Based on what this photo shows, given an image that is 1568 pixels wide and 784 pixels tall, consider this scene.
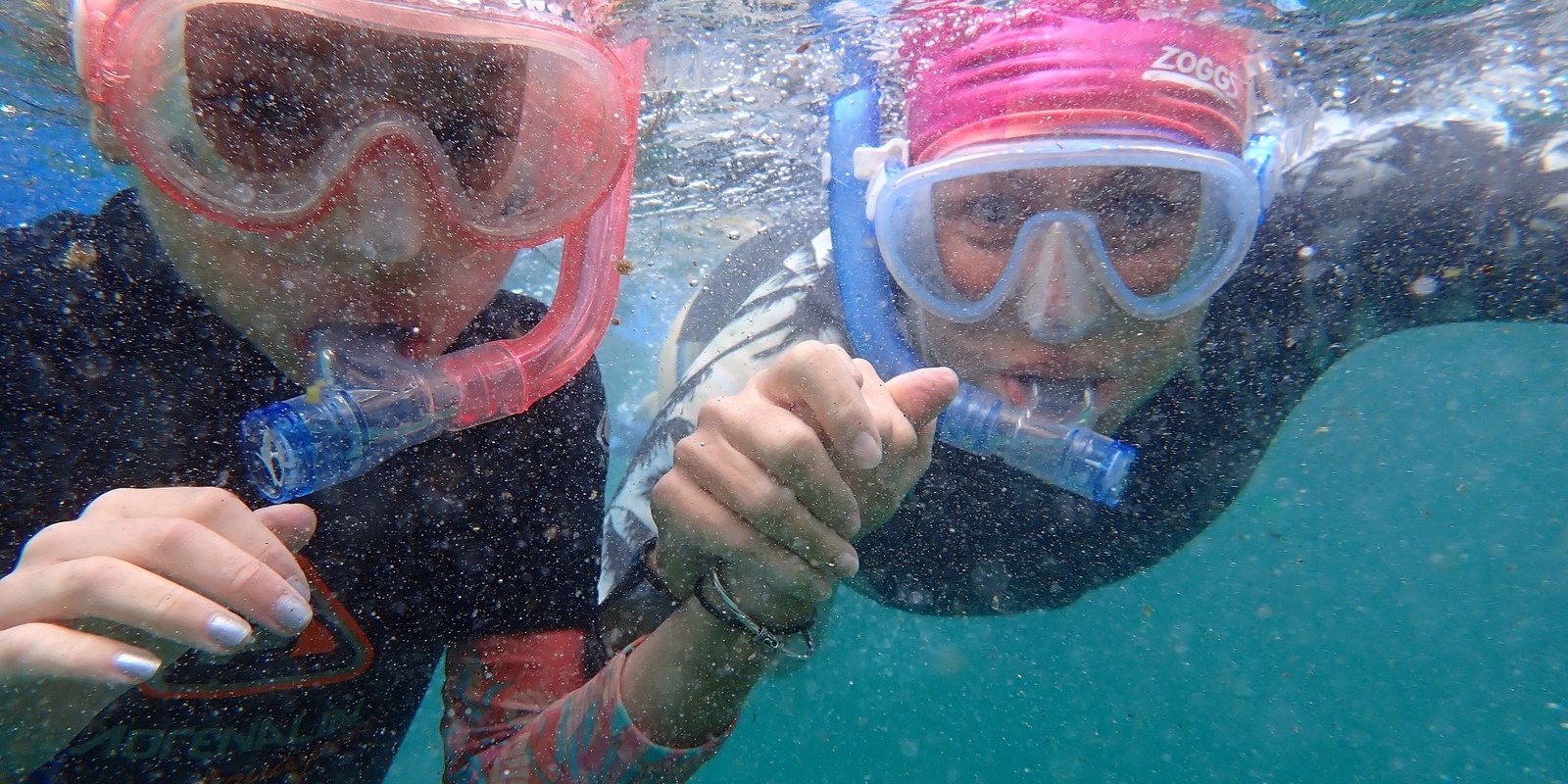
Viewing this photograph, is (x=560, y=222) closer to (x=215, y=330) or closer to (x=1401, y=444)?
(x=215, y=330)

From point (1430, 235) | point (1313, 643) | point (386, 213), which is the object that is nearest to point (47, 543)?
point (386, 213)

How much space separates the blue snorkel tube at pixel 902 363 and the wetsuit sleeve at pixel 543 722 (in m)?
1.32

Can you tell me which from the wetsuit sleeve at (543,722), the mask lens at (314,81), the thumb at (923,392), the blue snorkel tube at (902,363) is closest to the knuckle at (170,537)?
the mask lens at (314,81)

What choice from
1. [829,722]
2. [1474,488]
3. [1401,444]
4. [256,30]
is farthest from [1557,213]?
[1474,488]

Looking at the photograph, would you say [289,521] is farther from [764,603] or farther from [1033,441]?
[1033,441]

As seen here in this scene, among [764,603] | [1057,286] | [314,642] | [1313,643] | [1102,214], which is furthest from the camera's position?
[1313,643]

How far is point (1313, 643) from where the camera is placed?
1672 inches

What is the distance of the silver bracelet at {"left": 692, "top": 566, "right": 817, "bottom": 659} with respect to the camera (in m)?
1.99

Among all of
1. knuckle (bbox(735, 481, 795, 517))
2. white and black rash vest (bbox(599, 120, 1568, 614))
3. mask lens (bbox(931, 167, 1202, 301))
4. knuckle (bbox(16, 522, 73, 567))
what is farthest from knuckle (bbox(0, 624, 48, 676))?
mask lens (bbox(931, 167, 1202, 301))

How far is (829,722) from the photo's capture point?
32156mm

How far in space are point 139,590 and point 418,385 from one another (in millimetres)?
731

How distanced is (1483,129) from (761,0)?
14.7ft

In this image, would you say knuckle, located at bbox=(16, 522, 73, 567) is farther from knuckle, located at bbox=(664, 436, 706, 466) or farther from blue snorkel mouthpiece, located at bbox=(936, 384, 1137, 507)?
blue snorkel mouthpiece, located at bbox=(936, 384, 1137, 507)

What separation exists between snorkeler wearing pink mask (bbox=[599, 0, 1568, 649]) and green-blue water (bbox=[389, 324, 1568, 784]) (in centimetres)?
1638
